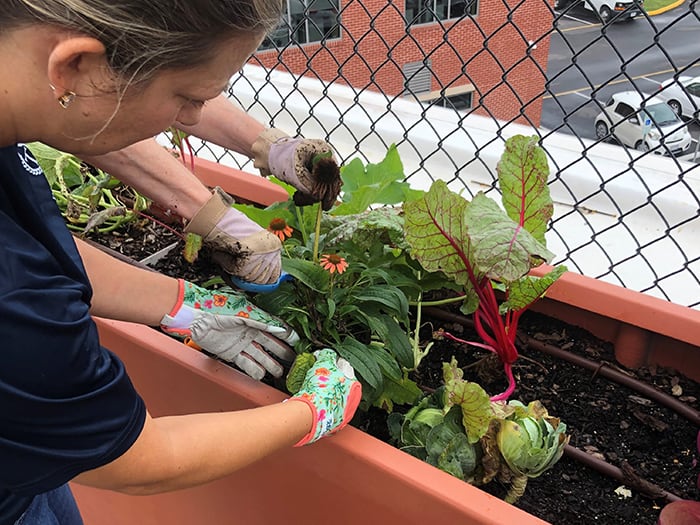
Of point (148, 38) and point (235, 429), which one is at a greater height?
point (148, 38)

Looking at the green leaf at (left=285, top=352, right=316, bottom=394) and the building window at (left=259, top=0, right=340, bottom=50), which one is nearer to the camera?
the green leaf at (left=285, top=352, right=316, bottom=394)

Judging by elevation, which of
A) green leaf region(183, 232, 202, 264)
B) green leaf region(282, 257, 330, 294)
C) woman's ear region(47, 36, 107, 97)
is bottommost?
green leaf region(183, 232, 202, 264)

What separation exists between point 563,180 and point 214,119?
2.48 ft

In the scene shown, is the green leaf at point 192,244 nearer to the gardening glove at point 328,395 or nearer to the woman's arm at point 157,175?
the woman's arm at point 157,175

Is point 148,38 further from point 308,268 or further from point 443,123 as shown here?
point 443,123

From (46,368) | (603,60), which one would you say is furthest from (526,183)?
(603,60)

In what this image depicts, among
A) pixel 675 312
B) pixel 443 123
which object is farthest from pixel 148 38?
pixel 443 123

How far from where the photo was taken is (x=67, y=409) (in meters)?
0.59

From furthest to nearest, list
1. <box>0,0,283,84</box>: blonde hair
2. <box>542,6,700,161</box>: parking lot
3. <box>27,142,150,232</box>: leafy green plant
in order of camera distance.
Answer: <box>542,6,700,161</box>: parking lot
<box>27,142,150,232</box>: leafy green plant
<box>0,0,283,84</box>: blonde hair

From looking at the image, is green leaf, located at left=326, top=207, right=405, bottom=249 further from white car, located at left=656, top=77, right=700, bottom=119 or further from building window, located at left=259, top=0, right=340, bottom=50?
white car, located at left=656, top=77, right=700, bottom=119

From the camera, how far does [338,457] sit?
0.89m

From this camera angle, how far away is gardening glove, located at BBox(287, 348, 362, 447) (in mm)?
842

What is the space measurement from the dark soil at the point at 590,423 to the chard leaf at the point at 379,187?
25cm

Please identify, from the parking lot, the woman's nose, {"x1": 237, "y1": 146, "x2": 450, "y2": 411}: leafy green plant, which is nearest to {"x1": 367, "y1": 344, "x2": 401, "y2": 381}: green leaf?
{"x1": 237, "y1": 146, "x2": 450, "y2": 411}: leafy green plant
